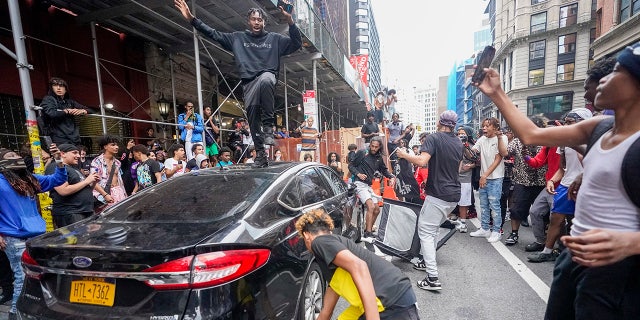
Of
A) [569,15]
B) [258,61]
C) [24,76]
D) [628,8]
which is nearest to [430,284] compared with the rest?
[258,61]

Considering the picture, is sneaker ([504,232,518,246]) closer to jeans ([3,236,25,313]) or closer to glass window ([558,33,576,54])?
jeans ([3,236,25,313])

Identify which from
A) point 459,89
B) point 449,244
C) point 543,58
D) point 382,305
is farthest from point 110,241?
point 459,89

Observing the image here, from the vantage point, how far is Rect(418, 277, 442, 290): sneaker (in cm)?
331

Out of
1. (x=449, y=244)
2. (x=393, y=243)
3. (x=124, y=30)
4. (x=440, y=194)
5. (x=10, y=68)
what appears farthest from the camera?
(x=124, y=30)

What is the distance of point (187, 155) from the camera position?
20.9ft

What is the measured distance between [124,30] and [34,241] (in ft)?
25.5

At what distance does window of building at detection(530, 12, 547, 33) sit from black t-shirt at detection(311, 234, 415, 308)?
133 feet

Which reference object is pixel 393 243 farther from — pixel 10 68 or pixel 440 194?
pixel 10 68

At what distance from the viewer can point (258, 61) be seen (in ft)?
12.1

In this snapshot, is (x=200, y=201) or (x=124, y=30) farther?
(x=124, y=30)

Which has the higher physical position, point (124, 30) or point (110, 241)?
point (124, 30)

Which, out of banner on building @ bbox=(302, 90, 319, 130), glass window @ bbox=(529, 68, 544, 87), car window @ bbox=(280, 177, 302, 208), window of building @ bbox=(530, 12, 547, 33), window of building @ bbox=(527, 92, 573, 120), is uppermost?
window of building @ bbox=(530, 12, 547, 33)

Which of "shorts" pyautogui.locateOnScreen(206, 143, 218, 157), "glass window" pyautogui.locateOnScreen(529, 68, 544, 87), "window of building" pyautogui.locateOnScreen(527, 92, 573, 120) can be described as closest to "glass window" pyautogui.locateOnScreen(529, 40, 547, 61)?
"glass window" pyautogui.locateOnScreen(529, 68, 544, 87)

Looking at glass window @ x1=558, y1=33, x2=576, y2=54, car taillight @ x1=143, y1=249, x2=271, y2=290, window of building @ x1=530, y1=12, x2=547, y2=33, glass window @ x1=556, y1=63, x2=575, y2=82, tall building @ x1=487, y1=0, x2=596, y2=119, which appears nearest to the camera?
car taillight @ x1=143, y1=249, x2=271, y2=290
